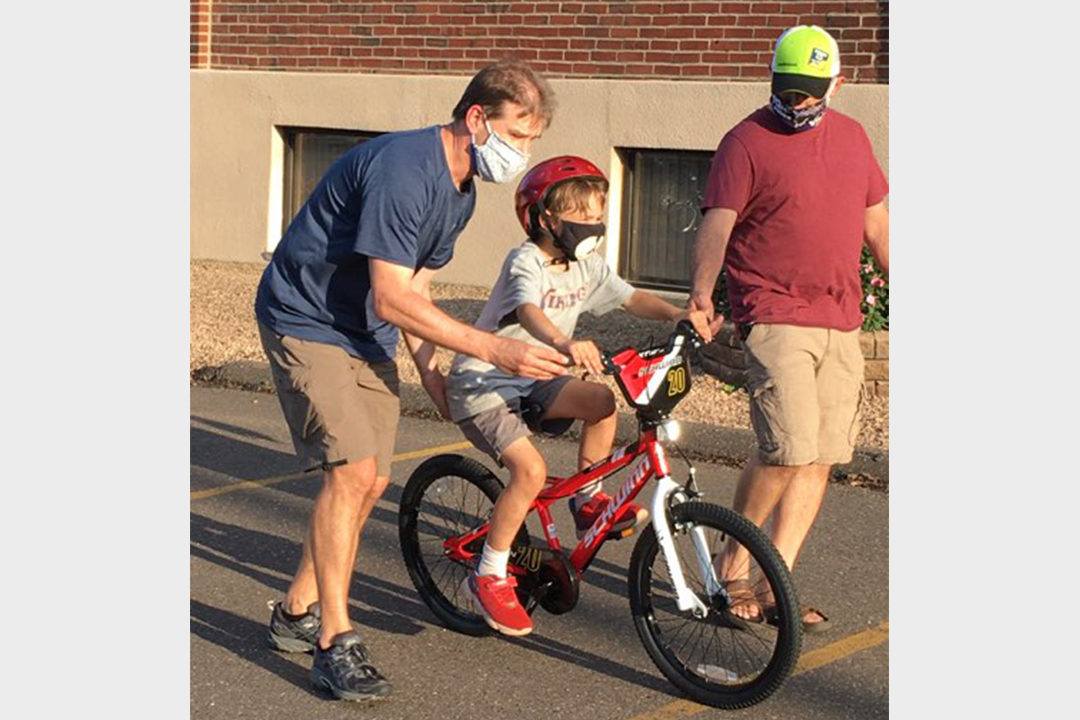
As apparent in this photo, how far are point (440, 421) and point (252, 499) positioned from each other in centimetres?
203

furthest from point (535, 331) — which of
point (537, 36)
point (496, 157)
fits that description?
point (537, 36)

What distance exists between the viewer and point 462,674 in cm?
604

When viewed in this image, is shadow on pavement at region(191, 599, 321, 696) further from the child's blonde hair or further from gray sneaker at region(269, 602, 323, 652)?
the child's blonde hair

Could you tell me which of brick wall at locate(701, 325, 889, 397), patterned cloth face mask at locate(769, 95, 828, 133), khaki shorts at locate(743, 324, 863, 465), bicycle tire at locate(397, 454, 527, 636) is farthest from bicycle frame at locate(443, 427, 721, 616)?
brick wall at locate(701, 325, 889, 397)

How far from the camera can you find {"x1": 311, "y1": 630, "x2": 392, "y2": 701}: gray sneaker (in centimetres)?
570

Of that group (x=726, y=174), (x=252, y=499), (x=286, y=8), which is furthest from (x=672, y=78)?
(x=726, y=174)

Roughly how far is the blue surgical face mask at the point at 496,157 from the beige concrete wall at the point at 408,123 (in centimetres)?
712

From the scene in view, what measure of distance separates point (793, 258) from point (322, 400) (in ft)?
5.21

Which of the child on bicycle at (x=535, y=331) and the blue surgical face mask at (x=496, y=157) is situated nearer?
the blue surgical face mask at (x=496, y=157)

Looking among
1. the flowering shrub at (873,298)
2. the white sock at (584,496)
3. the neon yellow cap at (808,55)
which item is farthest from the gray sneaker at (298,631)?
the flowering shrub at (873,298)

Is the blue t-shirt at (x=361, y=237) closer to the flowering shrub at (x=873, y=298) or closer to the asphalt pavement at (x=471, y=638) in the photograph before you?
the asphalt pavement at (x=471, y=638)

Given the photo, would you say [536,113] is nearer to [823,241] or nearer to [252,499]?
[823,241]

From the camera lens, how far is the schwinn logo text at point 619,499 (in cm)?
589

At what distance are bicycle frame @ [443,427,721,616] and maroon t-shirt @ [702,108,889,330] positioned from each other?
65 cm
